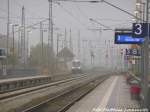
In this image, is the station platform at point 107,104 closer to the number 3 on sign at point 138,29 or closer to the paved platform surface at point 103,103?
the paved platform surface at point 103,103

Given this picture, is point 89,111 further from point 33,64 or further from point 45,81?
point 33,64

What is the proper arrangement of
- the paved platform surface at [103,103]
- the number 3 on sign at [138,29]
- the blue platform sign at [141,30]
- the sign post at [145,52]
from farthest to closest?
the paved platform surface at [103,103], the number 3 on sign at [138,29], the blue platform sign at [141,30], the sign post at [145,52]

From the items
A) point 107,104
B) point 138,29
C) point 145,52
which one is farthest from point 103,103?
point 145,52

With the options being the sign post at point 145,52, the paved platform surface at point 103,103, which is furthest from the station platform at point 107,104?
the sign post at point 145,52

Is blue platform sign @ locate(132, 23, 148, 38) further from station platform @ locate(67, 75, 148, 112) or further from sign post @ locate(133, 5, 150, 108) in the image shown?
station platform @ locate(67, 75, 148, 112)

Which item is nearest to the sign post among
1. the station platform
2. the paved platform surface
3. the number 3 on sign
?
the number 3 on sign

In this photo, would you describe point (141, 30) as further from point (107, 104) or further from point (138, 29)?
point (107, 104)

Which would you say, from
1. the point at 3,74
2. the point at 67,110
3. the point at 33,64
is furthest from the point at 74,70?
the point at 67,110

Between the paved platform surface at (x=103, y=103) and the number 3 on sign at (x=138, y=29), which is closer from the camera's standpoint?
the number 3 on sign at (x=138, y=29)

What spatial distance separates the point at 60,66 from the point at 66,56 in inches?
346

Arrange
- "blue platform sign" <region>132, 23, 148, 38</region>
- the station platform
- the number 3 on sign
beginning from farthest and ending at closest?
the station platform → the number 3 on sign → "blue platform sign" <region>132, 23, 148, 38</region>

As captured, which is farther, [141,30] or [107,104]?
[107,104]

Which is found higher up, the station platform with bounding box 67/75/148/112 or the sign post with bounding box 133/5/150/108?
the sign post with bounding box 133/5/150/108

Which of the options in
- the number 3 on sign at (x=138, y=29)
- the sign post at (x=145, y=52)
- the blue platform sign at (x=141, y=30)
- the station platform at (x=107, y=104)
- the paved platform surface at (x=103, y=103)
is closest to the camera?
the sign post at (x=145, y=52)
